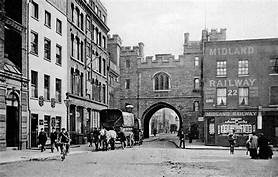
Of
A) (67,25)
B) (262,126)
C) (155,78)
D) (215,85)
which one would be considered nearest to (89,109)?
(67,25)

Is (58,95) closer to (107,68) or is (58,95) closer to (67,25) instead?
(67,25)

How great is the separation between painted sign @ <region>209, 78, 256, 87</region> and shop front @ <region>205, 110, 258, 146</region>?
2.31 m

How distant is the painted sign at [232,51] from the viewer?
37219 mm

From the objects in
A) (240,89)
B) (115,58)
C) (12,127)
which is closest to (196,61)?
(115,58)

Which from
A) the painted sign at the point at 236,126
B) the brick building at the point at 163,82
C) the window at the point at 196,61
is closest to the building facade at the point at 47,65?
the painted sign at the point at 236,126

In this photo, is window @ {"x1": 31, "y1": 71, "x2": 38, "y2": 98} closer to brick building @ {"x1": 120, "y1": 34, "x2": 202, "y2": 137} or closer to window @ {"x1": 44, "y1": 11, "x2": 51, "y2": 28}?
window @ {"x1": 44, "y1": 11, "x2": 51, "y2": 28}

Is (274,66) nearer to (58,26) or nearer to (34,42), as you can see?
(58,26)

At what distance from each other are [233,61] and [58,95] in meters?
15.5

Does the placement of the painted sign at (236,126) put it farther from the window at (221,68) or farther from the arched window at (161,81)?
the arched window at (161,81)

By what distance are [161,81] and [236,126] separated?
95.5 feet

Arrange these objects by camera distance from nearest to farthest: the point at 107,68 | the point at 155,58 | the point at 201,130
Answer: the point at 201,130, the point at 107,68, the point at 155,58

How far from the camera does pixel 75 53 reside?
40.3 m

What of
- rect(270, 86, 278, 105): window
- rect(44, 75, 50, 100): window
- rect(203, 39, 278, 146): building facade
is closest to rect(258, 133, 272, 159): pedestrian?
rect(203, 39, 278, 146): building facade

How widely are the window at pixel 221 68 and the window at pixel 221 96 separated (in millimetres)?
1431
